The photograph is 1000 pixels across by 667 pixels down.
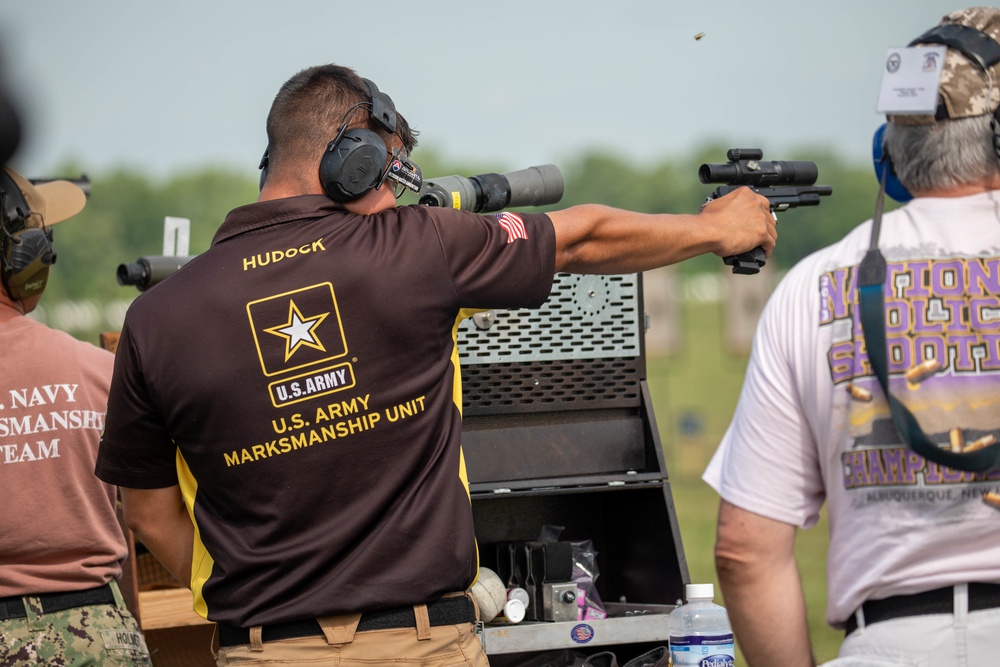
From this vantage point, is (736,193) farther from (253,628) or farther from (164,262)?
(164,262)

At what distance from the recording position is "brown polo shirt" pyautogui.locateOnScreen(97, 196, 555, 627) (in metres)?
2.31

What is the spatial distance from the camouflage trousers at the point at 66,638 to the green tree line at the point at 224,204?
42.5 meters

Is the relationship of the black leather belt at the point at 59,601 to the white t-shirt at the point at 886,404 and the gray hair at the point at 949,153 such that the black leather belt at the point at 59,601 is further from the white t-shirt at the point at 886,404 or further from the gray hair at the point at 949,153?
the gray hair at the point at 949,153

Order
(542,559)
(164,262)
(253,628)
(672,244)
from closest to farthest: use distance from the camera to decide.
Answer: (253,628) → (672,244) → (542,559) → (164,262)

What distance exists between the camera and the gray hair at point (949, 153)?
1.93 meters

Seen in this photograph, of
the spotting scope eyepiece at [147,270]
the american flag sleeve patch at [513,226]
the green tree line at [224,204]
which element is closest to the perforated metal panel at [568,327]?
the american flag sleeve patch at [513,226]

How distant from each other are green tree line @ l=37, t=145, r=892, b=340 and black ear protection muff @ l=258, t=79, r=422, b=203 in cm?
4326

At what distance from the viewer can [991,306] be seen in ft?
6.13

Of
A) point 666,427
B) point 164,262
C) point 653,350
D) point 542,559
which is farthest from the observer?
point 653,350

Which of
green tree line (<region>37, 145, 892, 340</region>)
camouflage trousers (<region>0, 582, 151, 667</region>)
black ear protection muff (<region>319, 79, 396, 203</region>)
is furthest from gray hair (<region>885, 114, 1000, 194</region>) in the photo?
green tree line (<region>37, 145, 892, 340</region>)

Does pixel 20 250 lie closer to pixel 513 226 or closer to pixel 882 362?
pixel 513 226

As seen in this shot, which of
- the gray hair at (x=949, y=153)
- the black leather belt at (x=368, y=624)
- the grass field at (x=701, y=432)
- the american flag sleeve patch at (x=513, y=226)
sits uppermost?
the gray hair at (x=949, y=153)

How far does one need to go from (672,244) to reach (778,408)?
67 centimetres

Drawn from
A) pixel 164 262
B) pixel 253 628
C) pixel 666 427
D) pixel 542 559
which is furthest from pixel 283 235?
pixel 666 427
